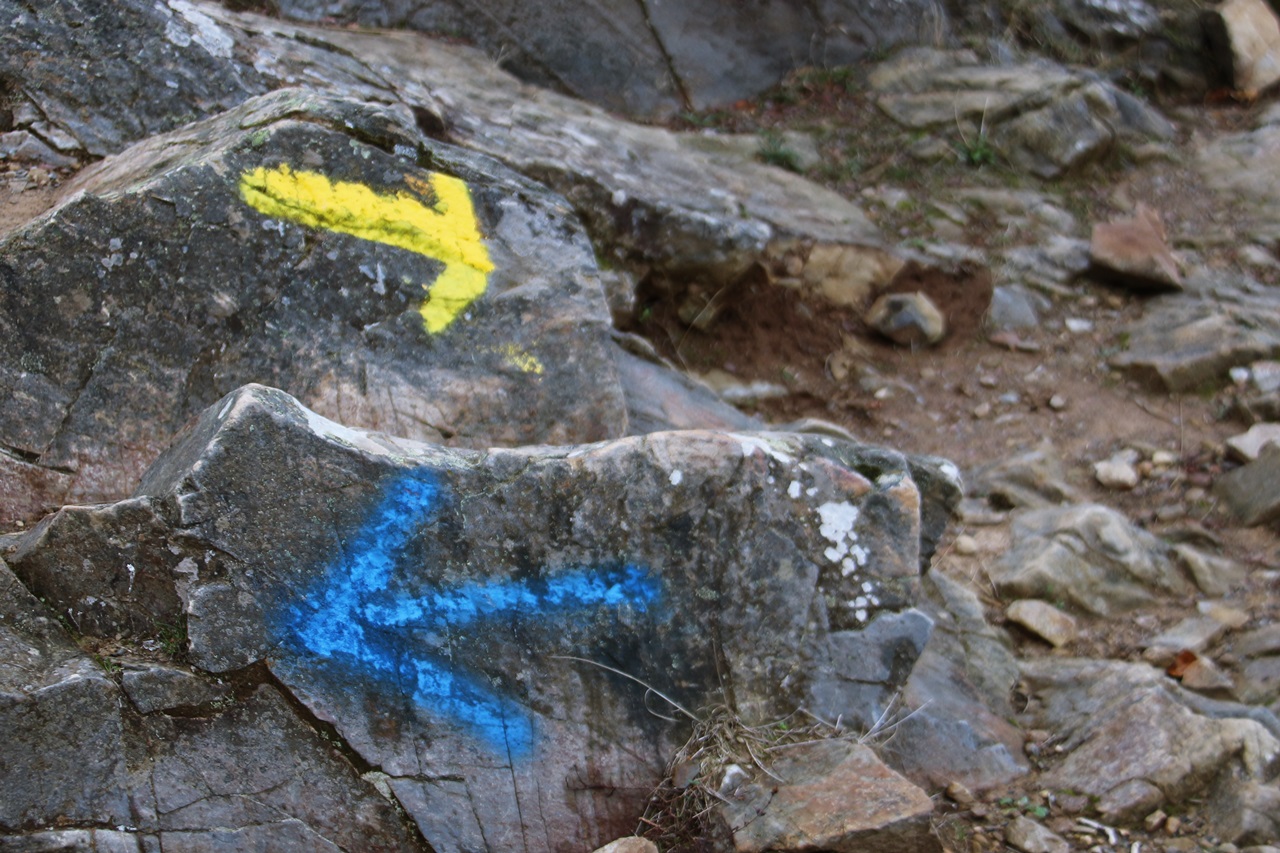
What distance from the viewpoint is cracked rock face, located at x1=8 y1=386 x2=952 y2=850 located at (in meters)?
2.16

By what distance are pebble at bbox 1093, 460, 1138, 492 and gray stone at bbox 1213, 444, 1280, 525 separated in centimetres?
31

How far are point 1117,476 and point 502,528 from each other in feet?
10.6

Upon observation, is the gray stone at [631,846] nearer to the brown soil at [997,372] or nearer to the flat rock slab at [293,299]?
the flat rock slab at [293,299]

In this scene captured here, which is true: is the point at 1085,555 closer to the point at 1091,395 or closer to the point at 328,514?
the point at 1091,395

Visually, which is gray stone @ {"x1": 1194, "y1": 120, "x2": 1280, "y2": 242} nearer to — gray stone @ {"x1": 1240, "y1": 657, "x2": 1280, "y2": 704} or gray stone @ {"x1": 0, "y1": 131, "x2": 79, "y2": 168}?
gray stone @ {"x1": 1240, "y1": 657, "x2": 1280, "y2": 704}

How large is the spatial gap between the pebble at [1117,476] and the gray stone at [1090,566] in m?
0.50

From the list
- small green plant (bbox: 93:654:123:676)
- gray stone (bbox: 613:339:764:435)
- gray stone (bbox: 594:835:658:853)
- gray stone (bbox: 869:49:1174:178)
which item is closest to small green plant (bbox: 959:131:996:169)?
gray stone (bbox: 869:49:1174:178)

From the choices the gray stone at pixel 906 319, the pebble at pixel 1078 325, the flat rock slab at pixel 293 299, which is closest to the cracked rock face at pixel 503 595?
the flat rock slab at pixel 293 299

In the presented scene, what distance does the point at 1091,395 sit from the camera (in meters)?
5.22

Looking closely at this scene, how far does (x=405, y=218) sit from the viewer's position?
3105 mm

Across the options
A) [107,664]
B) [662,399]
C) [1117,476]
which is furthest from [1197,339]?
[107,664]

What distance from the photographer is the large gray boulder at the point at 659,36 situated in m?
6.12

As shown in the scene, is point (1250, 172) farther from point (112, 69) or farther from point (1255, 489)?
point (112, 69)

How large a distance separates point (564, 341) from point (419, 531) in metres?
1.03
